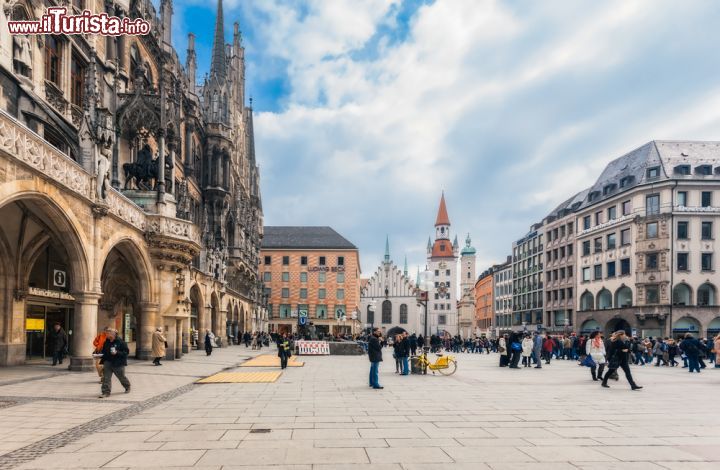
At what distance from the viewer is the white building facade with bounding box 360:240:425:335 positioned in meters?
100

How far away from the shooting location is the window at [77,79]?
72.6ft

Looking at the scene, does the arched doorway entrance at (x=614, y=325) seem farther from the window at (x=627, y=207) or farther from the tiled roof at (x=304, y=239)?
the tiled roof at (x=304, y=239)

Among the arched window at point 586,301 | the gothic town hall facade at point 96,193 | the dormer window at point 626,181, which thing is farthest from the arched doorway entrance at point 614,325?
the gothic town hall facade at point 96,193

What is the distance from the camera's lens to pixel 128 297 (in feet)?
94.4

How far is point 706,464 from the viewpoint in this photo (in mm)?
→ 6824

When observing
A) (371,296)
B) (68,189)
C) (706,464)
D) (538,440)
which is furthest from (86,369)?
(371,296)

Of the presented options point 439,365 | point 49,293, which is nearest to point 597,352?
point 439,365

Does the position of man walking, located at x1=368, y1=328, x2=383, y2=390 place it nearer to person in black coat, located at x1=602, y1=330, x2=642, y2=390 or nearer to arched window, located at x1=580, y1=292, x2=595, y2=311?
person in black coat, located at x1=602, y1=330, x2=642, y2=390

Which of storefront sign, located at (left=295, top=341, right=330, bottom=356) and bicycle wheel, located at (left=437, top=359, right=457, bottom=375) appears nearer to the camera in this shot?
Answer: bicycle wheel, located at (left=437, top=359, right=457, bottom=375)

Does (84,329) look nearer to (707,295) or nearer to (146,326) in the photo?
(146,326)

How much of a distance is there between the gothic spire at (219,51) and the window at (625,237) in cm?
4159

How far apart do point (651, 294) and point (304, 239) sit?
53.0m

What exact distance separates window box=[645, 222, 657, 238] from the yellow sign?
165ft

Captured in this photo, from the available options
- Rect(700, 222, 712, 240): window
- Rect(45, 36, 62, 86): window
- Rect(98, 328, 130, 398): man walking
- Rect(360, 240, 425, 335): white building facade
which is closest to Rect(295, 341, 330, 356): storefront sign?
Rect(45, 36, 62, 86): window
